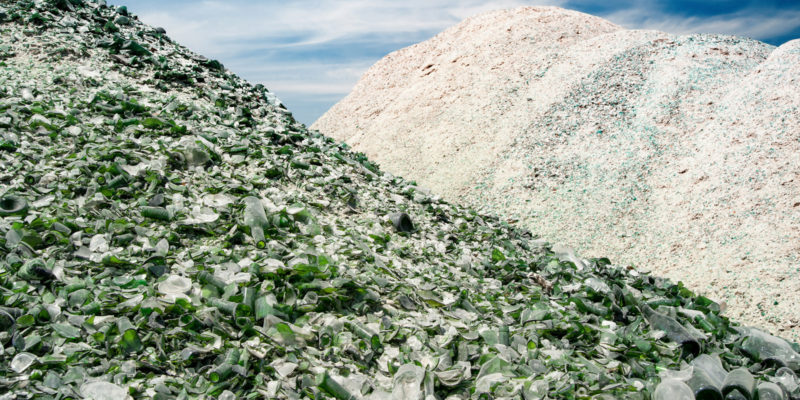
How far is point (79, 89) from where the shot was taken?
4.37 meters

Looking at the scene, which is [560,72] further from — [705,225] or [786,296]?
[786,296]

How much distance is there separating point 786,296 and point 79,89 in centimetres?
633

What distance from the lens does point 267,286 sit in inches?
95.5

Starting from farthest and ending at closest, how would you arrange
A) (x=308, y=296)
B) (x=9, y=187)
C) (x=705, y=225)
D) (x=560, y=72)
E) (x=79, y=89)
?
1. (x=560, y=72)
2. (x=705, y=225)
3. (x=79, y=89)
4. (x=9, y=187)
5. (x=308, y=296)

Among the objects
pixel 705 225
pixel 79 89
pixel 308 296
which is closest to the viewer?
pixel 308 296

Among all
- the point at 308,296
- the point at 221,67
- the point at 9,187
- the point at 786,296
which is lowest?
the point at 786,296

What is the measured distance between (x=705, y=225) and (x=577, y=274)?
253 cm

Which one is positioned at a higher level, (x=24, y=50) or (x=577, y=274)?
(x=24, y=50)

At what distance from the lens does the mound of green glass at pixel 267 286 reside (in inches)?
81.0

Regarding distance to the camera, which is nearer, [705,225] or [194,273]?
[194,273]

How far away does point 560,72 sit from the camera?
8.88m

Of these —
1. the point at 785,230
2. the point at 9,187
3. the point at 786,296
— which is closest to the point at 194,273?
the point at 9,187

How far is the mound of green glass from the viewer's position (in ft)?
6.75

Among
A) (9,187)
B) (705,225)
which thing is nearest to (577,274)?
(705,225)
